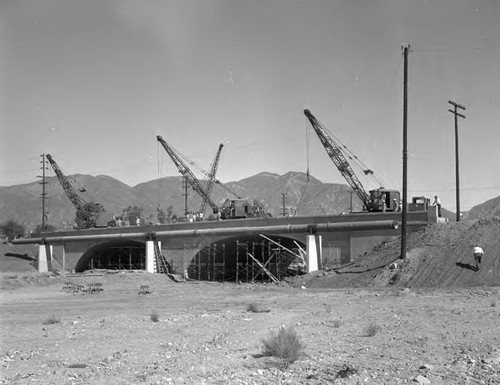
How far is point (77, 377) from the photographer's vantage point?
1218 centimetres

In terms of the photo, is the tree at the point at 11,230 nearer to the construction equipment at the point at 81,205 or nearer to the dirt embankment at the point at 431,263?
the construction equipment at the point at 81,205

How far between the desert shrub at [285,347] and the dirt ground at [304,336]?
192mm

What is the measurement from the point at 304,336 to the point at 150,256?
4888 centimetres

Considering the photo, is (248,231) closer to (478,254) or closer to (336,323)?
(478,254)

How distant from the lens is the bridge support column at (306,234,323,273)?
49.3m

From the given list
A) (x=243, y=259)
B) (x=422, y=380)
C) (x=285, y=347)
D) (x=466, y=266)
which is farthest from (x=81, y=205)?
(x=422, y=380)

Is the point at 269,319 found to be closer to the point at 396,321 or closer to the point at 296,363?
the point at 396,321

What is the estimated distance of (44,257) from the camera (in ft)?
266

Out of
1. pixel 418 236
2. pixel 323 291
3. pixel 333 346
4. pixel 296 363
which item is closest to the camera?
pixel 296 363

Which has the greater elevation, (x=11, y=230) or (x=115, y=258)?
(x=11, y=230)

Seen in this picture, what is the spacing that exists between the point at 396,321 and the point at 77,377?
474 inches

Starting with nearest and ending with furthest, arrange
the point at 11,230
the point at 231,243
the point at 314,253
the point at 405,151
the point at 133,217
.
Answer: the point at 405,151 < the point at 314,253 < the point at 231,243 < the point at 133,217 < the point at 11,230

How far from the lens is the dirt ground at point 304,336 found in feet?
40.6

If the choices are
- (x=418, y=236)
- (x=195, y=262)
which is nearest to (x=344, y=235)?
(x=418, y=236)
